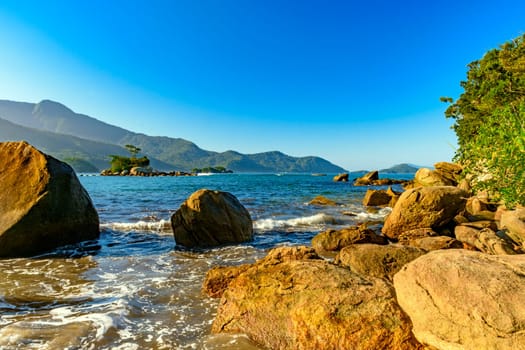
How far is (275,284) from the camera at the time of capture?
16.7 ft

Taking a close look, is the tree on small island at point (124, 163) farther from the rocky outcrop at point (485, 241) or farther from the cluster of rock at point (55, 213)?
the rocky outcrop at point (485, 241)

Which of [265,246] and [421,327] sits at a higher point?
[421,327]

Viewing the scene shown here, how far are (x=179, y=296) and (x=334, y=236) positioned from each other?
20.9ft

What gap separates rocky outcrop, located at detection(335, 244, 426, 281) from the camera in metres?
7.00

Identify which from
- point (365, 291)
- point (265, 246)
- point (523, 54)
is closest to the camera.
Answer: point (365, 291)

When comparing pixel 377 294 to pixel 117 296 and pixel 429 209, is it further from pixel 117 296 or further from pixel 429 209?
pixel 429 209

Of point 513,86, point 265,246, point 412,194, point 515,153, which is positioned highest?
point 513,86

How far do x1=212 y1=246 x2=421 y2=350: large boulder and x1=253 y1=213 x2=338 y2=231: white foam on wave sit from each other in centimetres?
1032

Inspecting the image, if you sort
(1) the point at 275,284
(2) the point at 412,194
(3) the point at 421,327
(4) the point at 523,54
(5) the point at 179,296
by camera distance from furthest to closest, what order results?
(4) the point at 523,54
(2) the point at 412,194
(5) the point at 179,296
(1) the point at 275,284
(3) the point at 421,327

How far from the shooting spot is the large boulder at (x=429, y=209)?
1273 cm

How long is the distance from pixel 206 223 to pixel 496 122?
16.2 metres

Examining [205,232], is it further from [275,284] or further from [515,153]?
[515,153]

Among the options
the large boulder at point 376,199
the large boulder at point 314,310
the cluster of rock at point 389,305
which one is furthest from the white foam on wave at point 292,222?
the cluster of rock at point 389,305

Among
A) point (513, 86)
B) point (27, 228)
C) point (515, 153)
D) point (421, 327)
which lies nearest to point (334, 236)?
point (515, 153)
